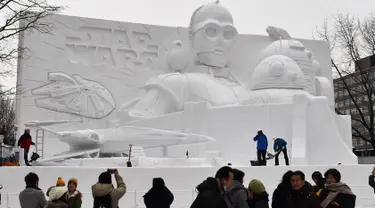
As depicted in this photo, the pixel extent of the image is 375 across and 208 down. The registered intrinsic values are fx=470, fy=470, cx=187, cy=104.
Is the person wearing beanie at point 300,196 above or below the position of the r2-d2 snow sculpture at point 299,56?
below

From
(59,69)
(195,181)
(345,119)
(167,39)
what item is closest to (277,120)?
(345,119)

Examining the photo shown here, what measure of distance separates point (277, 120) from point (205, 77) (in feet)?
10.6

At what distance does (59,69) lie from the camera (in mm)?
16078

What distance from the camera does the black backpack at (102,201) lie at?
448 centimetres

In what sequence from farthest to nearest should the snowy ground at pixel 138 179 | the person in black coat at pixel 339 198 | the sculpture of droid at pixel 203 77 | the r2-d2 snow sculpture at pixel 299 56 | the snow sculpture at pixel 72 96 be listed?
the r2-d2 snow sculpture at pixel 299 56 < the snow sculpture at pixel 72 96 < the sculpture of droid at pixel 203 77 < the snowy ground at pixel 138 179 < the person in black coat at pixel 339 198

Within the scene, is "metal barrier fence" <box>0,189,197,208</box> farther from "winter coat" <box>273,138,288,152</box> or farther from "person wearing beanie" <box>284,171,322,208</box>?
"person wearing beanie" <box>284,171,322,208</box>

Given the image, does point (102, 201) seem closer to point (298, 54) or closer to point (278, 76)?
point (278, 76)

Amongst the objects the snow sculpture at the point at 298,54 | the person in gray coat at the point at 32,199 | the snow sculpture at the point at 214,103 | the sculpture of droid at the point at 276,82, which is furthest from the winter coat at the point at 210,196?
the snow sculpture at the point at 298,54

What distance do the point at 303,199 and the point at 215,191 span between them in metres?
0.84

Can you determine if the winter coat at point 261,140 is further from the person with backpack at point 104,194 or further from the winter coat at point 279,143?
the person with backpack at point 104,194

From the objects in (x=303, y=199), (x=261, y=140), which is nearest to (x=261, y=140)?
(x=261, y=140)

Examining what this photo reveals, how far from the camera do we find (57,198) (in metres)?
4.05

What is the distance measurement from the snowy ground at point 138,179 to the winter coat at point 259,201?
512 cm

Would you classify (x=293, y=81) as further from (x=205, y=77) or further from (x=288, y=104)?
(x=205, y=77)
